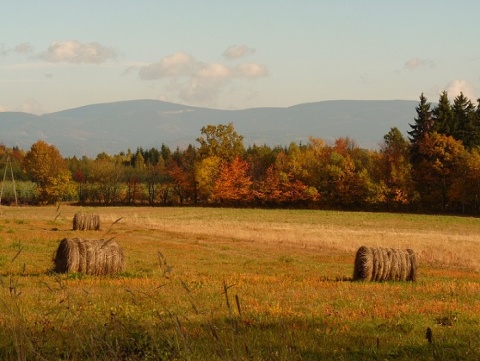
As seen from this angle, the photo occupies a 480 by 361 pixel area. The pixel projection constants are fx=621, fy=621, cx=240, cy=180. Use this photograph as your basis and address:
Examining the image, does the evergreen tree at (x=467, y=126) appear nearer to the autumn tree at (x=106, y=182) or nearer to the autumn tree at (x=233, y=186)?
the autumn tree at (x=233, y=186)

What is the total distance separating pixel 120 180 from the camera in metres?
132

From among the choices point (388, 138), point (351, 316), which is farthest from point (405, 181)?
point (351, 316)

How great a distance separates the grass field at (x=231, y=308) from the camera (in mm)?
6597

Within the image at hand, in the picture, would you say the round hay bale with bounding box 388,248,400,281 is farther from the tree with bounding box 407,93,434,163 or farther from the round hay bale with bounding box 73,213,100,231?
the tree with bounding box 407,93,434,163

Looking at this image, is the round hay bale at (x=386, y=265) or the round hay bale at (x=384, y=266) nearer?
the round hay bale at (x=384, y=266)

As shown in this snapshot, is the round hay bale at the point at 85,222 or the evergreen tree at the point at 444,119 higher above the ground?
the evergreen tree at the point at 444,119

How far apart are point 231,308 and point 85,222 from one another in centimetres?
3877

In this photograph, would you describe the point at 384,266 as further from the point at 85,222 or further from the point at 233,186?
the point at 233,186

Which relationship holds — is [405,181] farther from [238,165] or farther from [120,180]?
[120,180]

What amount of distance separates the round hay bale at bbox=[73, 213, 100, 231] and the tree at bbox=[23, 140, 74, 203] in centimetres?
6839

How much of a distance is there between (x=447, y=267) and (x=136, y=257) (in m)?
14.6

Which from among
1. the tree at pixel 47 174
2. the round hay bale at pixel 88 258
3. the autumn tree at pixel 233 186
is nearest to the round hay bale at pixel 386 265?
the round hay bale at pixel 88 258

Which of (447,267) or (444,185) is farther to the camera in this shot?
(444,185)

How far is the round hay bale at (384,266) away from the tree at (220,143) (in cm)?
9090
